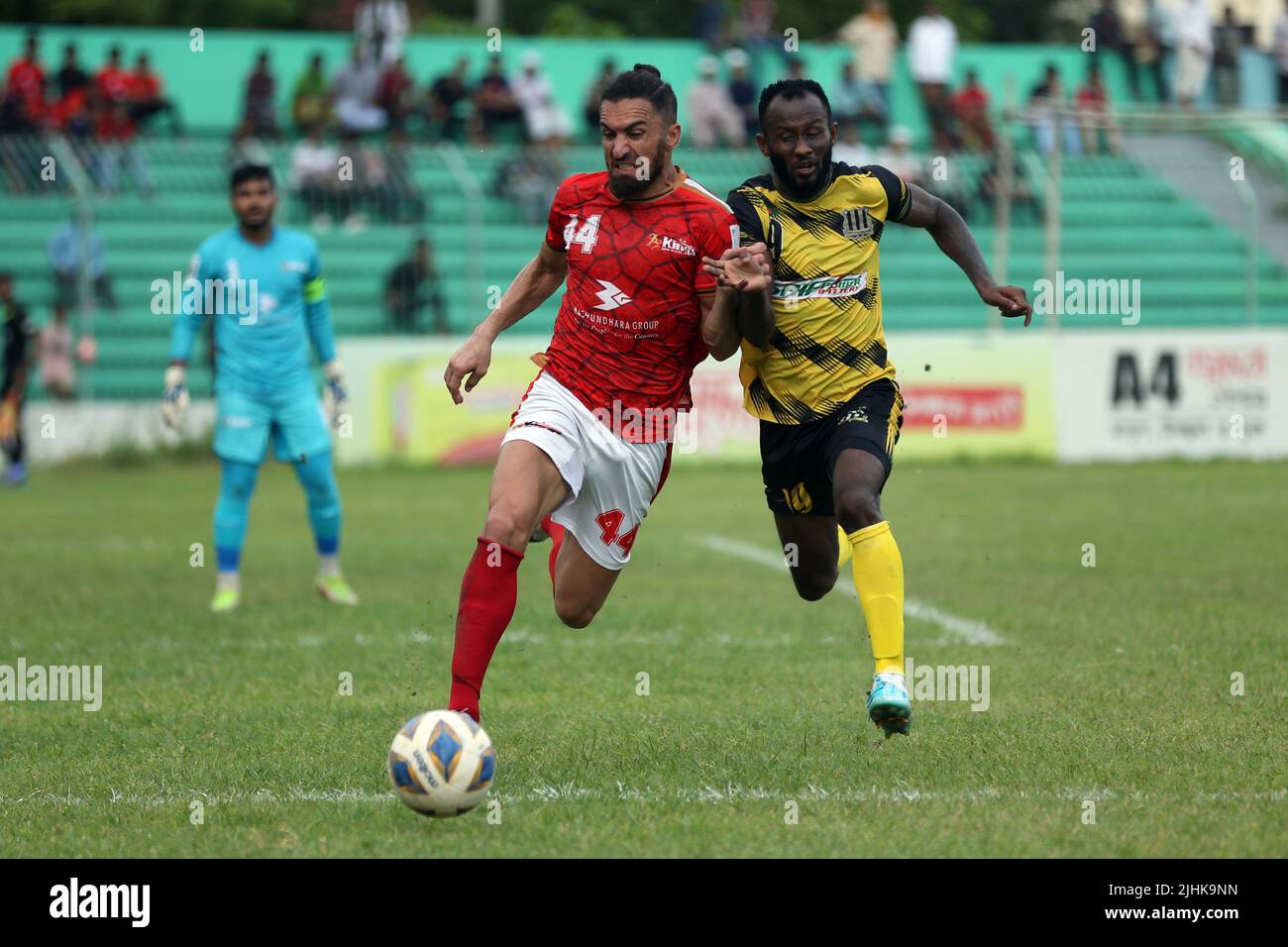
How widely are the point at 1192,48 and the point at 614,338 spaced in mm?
23947

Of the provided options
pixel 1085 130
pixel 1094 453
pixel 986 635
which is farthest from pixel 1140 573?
pixel 1085 130

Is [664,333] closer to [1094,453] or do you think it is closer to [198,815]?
[198,815]

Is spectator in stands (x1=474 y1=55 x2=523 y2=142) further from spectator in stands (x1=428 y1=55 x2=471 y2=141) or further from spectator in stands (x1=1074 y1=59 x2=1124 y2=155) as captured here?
spectator in stands (x1=1074 y1=59 x2=1124 y2=155)

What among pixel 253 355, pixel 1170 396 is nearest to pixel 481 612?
pixel 253 355

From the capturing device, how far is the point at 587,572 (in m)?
6.73

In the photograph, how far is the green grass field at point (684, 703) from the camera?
5.16 meters

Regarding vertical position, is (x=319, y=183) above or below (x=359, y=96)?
below

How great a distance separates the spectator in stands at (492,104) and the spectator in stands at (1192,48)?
10599 millimetres

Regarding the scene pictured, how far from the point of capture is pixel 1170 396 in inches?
803

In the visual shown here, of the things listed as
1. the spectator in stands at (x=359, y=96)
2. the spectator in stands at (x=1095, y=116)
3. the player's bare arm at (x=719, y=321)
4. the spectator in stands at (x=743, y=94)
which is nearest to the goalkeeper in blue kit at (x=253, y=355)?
the player's bare arm at (x=719, y=321)

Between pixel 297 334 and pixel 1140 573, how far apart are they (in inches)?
210

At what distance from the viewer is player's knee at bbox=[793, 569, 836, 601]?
7219mm

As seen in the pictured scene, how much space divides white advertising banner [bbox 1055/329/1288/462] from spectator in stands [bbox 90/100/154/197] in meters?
11.8

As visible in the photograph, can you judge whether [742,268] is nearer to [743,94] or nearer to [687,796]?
[687,796]
